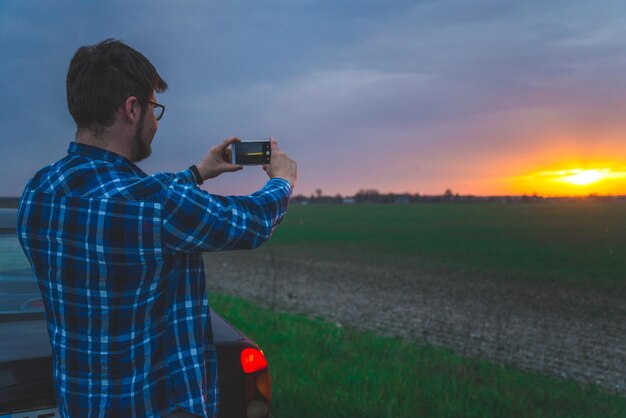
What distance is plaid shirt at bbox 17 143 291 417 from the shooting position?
149cm

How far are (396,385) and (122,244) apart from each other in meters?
4.32

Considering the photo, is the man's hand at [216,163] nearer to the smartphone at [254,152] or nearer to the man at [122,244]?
the smartphone at [254,152]

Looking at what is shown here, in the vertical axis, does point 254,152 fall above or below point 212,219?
above

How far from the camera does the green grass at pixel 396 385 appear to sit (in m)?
4.64

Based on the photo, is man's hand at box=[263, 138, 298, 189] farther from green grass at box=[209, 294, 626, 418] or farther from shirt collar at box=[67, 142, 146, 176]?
green grass at box=[209, 294, 626, 418]

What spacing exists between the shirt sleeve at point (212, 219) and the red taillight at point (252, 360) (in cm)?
86

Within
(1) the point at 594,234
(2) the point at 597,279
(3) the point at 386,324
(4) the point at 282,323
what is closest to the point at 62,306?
(4) the point at 282,323

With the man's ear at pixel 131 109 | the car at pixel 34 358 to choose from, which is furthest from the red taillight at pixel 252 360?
the man's ear at pixel 131 109

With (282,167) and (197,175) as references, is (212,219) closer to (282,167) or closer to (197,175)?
(282,167)

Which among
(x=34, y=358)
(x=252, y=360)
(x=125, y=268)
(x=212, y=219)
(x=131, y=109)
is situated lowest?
(x=252, y=360)

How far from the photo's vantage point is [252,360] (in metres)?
2.33

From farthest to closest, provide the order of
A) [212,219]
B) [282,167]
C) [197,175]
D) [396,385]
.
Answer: [396,385]
[197,175]
[282,167]
[212,219]

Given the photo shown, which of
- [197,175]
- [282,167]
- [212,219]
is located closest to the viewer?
[212,219]

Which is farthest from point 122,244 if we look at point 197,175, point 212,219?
point 197,175
